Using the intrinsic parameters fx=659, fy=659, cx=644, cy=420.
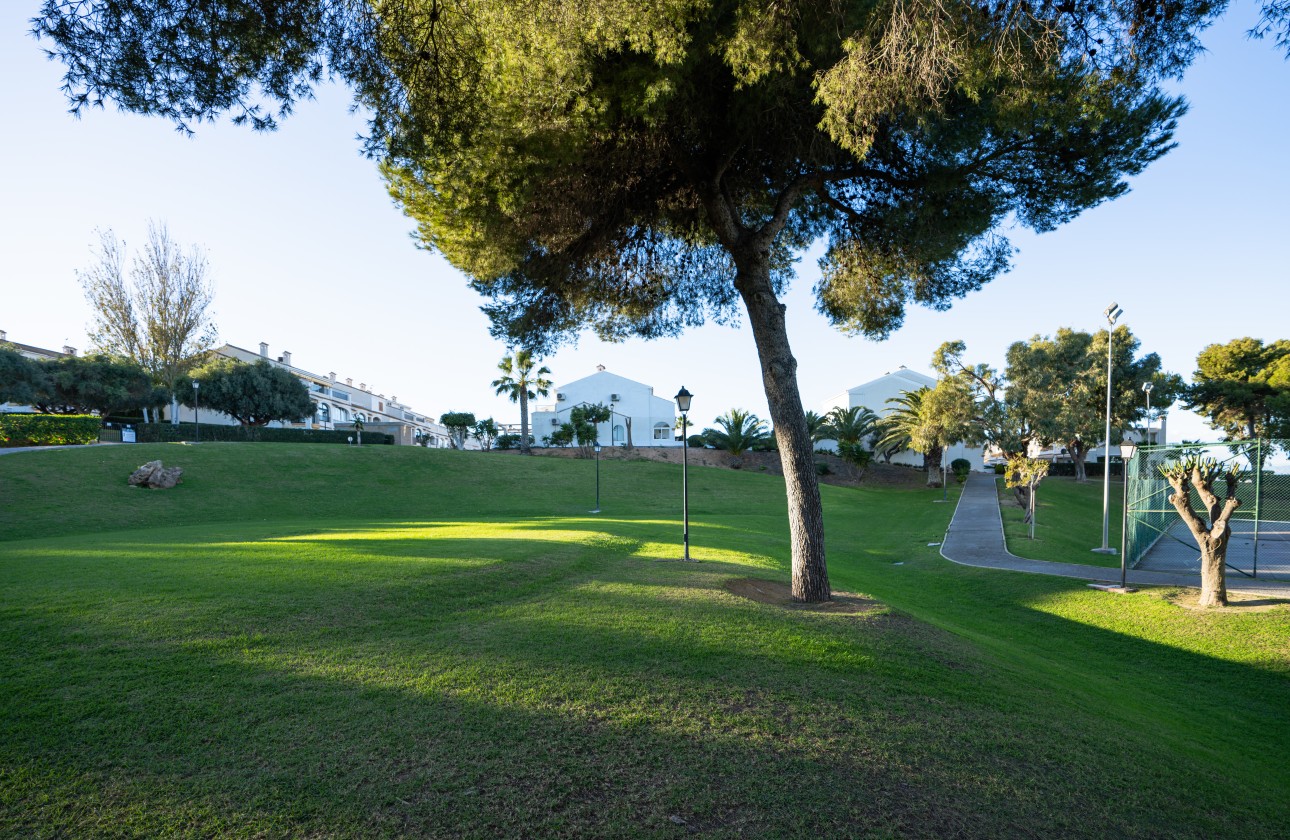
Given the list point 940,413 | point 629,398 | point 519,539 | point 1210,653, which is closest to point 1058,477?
point 940,413

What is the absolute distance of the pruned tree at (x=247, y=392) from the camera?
140 feet

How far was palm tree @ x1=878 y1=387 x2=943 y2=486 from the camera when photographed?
135 feet

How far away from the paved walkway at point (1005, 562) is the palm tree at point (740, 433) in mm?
21636

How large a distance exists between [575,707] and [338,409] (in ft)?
251

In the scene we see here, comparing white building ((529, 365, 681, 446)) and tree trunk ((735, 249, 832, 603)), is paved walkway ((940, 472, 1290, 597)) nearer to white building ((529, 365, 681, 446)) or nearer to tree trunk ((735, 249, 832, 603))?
tree trunk ((735, 249, 832, 603))

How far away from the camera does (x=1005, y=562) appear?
17.4 metres

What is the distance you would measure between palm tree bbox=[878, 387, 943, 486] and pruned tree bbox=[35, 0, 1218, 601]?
107ft

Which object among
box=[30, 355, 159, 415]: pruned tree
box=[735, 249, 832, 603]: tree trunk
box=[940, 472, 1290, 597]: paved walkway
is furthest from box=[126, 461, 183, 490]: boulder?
box=[940, 472, 1290, 597]: paved walkway

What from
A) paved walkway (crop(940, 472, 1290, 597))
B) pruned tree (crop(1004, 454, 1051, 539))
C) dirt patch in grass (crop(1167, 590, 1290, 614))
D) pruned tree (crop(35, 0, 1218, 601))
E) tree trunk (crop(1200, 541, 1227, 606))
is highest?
pruned tree (crop(35, 0, 1218, 601))

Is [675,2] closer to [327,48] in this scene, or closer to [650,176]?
[650,176]

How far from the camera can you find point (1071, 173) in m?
8.88

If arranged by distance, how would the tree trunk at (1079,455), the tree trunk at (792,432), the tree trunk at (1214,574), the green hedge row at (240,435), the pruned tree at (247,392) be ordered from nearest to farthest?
the tree trunk at (792,432)
the tree trunk at (1214,574)
the green hedge row at (240,435)
the pruned tree at (247,392)
the tree trunk at (1079,455)

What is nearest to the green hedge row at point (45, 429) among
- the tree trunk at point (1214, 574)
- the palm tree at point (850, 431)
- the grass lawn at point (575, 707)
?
the grass lawn at point (575, 707)

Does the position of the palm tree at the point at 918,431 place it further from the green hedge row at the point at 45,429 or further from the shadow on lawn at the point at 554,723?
the green hedge row at the point at 45,429
